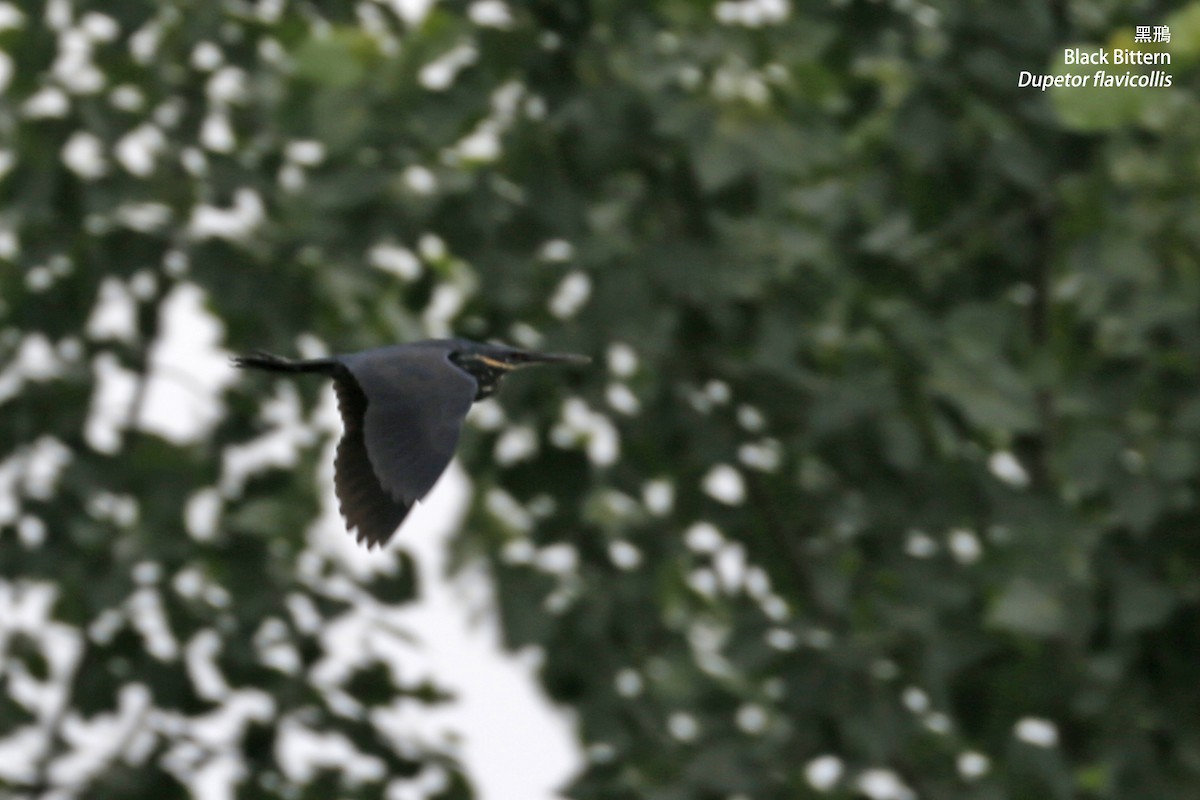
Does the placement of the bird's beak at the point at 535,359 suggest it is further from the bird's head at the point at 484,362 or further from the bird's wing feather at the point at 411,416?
the bird's wing feather at the point at 411,416

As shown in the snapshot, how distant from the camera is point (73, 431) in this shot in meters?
5.73

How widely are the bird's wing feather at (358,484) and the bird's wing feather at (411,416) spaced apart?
48 mm

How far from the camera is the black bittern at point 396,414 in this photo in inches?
122

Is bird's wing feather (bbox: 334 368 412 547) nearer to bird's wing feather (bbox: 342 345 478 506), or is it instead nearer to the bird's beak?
bird's wing feather (bbox: 342 345 478 506)

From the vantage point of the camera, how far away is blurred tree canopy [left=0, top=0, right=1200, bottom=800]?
17.4ft

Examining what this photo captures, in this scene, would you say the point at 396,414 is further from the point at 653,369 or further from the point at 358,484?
the point at 653,369

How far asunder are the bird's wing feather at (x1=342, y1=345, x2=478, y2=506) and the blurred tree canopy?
1832 mm

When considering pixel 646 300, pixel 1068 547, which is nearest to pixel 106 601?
pixel 646 300

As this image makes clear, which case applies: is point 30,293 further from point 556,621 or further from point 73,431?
point 556,621

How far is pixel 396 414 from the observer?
3189 mm

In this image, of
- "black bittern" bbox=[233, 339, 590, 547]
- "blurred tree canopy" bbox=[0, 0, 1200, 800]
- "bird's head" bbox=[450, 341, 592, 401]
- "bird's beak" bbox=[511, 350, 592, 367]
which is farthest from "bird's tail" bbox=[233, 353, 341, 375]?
"blurred tree canopy" bbox=[0, 0, 1200, 800]

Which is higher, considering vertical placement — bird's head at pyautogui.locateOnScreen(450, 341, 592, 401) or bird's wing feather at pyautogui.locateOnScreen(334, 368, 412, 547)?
bird's head at pyautogui.locateOnScreen(450, 341, 592, 401)

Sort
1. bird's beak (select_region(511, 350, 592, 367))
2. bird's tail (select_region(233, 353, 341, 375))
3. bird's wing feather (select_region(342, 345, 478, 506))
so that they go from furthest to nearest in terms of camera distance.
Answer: bird's beak (select_region(511, 350, 592, 367)) < bird's tail (select_region(233, 353, 341, 375)) < bird's wing feather (select_region(342, 345, 478, 506))

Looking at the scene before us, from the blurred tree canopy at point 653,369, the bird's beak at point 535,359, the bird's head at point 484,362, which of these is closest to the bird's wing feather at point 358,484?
the bird's head at point 484,362
